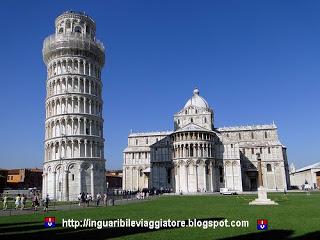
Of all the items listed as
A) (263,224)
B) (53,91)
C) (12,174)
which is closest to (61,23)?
(53,91)

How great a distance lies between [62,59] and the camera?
63.2 m

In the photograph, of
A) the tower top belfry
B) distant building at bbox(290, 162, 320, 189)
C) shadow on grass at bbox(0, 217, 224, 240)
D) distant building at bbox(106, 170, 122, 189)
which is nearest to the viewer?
shadow on grass at bbox(0, 217, 224, 240)

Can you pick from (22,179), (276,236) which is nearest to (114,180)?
(22,179)

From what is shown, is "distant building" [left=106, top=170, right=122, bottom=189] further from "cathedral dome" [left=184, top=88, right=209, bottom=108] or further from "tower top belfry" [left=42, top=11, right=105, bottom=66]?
"tower top belfry" [left=42, top=11, right=105, bottom=66]

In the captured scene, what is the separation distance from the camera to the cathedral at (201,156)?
7919 centimetres

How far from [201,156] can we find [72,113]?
1235 inches

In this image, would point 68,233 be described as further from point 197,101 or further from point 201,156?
point 197,101

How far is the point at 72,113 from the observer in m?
60.6

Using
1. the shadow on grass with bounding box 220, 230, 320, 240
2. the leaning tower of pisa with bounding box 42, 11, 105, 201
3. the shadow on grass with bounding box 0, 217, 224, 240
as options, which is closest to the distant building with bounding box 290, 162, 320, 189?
the leaning tower of pisa with bounding box 42, 11, 105, 201

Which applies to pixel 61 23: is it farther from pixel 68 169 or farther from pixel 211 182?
pixel 211 182

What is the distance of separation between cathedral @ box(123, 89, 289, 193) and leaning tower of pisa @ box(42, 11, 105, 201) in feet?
74.4

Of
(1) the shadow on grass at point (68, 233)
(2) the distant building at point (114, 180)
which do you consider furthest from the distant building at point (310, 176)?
(1) the shadow on grass at point (68, 233)

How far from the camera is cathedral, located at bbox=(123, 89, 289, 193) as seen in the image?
7919 cm

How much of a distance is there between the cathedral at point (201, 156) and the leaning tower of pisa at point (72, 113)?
22.7 meters
